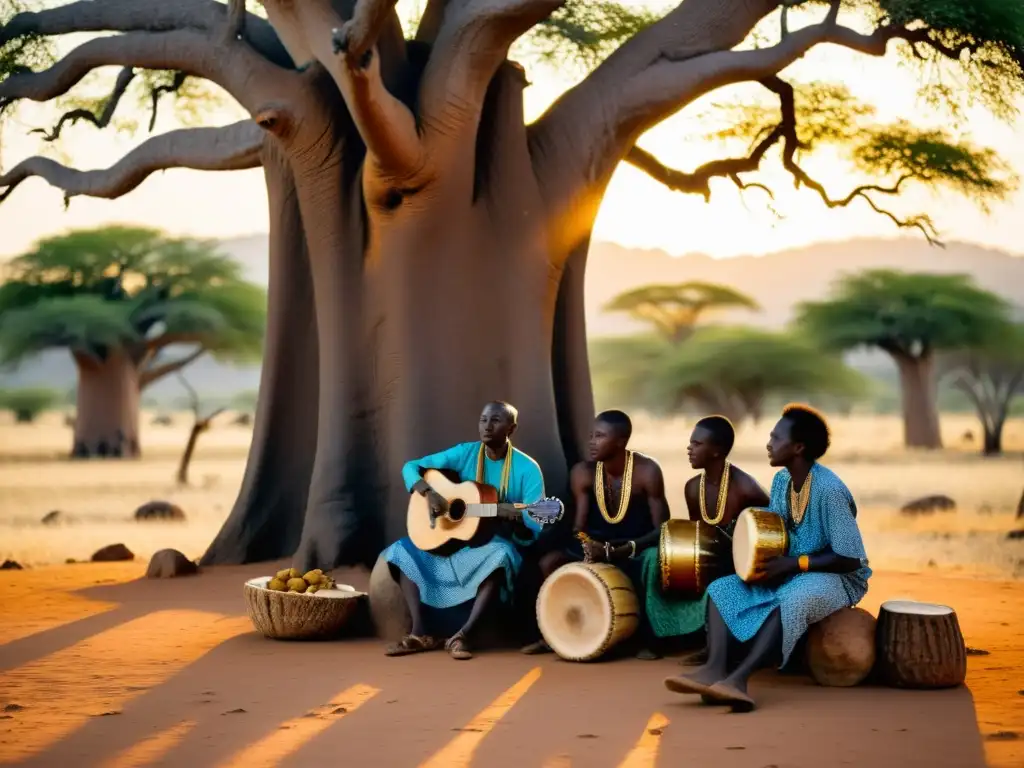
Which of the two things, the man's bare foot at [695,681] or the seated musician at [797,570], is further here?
the seated musician at [797,570]

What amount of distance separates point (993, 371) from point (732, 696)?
35647mm

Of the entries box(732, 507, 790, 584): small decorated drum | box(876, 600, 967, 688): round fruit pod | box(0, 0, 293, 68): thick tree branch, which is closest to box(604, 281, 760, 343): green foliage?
box(0, 0, 293, 68): thick tree branch

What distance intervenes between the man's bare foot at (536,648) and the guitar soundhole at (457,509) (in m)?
0.74

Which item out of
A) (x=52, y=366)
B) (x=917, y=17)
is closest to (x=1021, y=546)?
(x=917, y=17)

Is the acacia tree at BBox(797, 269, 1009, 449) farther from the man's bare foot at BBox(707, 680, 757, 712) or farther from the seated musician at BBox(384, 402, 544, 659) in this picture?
the man's bare foot at BBox(707, 680, 757, 712)

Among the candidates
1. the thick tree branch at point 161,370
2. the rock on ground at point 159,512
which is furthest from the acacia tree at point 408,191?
the thick tree branch at point 161,370

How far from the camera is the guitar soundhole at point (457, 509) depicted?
7.51 m

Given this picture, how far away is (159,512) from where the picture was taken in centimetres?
1845

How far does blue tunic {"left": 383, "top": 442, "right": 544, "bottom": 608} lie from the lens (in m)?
7.53

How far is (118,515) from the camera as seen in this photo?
19.6 m

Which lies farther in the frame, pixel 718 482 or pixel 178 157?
pixel 178 157

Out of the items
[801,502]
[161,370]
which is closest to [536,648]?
[801,502]

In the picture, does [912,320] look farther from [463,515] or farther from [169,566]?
[463,515]

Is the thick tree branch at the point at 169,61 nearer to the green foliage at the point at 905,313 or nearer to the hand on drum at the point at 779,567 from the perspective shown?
the hand on drum at the point at 779,567
